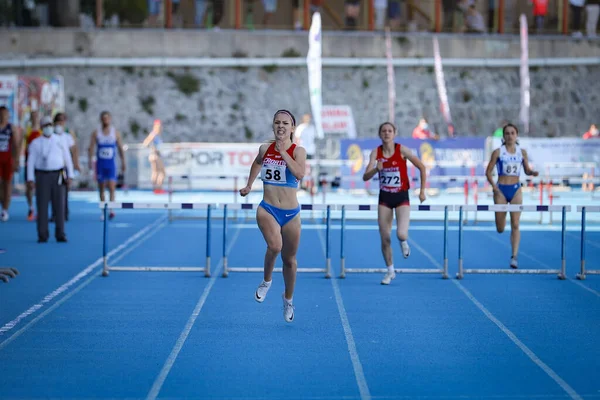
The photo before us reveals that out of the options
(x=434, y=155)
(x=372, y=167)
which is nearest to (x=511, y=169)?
(x=372, y=167)

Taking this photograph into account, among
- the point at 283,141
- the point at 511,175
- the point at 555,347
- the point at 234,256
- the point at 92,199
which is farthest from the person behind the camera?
the point at 92,199

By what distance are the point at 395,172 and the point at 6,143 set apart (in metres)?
8.95

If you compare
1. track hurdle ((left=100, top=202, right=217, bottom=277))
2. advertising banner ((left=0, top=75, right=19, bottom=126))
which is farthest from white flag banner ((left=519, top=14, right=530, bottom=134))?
track hurdle ((left=100, top=202, right=217, bottom=277))

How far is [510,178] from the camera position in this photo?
12711mm

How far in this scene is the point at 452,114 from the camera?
34125mm

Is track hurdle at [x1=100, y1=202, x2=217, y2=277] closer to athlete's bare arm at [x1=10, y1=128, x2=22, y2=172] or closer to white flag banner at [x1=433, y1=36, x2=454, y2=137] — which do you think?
athlete's bare arm at [x1=10, y1=128, x2=22, y2=172]

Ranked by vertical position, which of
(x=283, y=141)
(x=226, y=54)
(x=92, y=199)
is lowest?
(x=92, y=199)

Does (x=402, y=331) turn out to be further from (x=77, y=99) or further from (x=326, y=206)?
(x=77, y=99)

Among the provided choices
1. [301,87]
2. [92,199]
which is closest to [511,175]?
[92,199]

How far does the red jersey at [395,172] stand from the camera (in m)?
11.3

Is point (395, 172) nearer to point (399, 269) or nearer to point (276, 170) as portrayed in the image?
point (399, 269)

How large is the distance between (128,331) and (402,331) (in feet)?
7.31

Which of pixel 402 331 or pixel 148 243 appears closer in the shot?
pixel 402 331

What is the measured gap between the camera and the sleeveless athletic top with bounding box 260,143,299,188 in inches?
330
